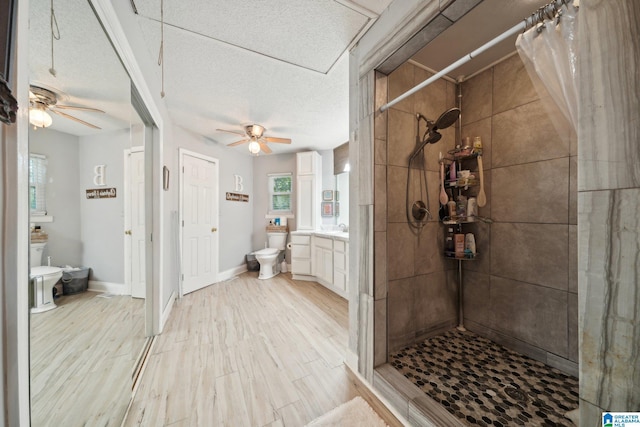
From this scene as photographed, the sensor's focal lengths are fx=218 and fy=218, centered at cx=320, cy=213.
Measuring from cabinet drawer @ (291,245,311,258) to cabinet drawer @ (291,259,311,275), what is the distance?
0.28 ft

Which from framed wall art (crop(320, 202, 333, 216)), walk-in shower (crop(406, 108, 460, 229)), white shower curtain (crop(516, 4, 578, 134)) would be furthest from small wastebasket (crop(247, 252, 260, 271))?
white shower curtain (crop(516, 4, 578, 134))

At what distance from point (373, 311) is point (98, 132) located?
1711 millimetres

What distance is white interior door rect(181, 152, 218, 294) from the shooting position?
3092 millimetres

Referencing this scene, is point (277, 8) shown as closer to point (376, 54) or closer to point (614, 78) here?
point (376, 54)

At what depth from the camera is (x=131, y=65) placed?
4.42 feet

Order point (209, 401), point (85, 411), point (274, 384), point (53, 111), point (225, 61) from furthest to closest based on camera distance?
1. point (225, 61)
2. point (274, 384)
3. point (209, 401)
4. point (85, 411)
5. point (53, 111)

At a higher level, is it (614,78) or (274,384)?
(614,78)

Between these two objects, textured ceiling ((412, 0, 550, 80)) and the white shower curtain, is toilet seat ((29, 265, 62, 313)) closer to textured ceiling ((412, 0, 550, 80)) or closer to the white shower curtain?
the white shower curtain

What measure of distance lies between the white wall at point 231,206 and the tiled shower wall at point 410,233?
9.76 feet

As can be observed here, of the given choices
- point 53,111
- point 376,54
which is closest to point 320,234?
point 376,54

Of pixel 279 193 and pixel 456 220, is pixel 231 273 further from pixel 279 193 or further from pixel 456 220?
pixel 456 220

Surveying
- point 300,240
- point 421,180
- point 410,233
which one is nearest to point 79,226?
point 410,233

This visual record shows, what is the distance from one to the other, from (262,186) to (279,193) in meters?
0.39

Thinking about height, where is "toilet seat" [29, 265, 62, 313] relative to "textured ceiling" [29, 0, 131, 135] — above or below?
below
